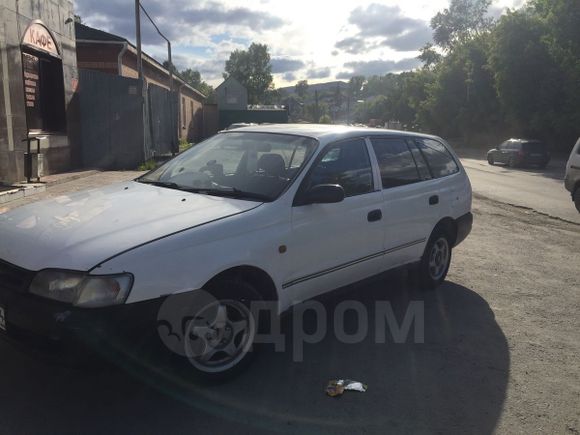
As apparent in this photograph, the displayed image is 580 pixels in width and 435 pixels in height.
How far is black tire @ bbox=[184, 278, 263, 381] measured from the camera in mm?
3238

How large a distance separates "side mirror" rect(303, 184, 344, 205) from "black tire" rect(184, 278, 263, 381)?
0.79m

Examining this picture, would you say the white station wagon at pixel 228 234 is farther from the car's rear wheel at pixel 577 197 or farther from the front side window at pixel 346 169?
the car's rear wheel at pixel 577 197

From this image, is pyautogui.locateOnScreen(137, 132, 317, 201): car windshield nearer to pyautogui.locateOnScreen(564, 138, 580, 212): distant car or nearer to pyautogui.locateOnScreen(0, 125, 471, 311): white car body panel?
pyautogui.locateOnScreen(0, 125, 471, 311): white car body panel

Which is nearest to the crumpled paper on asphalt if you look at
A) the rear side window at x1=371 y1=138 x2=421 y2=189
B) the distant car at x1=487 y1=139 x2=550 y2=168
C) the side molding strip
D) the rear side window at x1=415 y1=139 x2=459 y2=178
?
the side molding strip

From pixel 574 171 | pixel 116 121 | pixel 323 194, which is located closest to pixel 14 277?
pixel 323 194

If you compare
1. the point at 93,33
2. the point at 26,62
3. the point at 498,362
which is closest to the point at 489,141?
the point at 93,33

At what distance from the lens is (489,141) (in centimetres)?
4434

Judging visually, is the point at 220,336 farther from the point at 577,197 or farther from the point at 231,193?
the point at 577,197

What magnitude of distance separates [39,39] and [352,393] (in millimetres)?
11156

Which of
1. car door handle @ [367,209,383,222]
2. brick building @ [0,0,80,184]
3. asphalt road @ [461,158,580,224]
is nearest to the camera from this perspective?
car door handle @ [367,209,383,222]

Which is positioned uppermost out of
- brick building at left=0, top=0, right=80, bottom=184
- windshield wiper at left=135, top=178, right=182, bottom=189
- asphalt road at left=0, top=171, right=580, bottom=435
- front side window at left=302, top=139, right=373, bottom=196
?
brick building at left=0, top=0, right=80, bottom=184

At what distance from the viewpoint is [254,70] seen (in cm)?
10119

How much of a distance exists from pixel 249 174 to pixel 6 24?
27.6ft

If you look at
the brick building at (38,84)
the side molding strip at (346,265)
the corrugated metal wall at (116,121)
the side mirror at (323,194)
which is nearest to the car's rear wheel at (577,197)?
the side molding strip at (346,265)
